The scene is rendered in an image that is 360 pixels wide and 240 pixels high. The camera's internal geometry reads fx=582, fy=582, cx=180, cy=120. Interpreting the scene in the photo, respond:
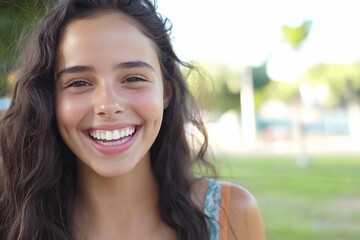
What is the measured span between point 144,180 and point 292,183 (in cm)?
1301

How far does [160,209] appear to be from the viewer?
201cm

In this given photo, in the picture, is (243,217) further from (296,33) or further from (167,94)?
(296,33)

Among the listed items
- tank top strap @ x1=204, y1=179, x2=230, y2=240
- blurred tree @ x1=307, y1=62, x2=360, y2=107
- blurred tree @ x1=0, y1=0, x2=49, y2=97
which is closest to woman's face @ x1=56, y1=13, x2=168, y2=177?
tank top strap @ x1=204, y1=179, x2=230, y2=240

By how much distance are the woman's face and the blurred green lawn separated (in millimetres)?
1064

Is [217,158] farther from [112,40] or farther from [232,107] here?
[232,107]

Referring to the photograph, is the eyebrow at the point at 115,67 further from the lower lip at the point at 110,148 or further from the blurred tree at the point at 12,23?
the blurred tree at the point at 12,23

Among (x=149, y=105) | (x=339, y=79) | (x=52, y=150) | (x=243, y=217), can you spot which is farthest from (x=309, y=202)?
(x=339, y=79)

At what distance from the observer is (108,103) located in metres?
1.66

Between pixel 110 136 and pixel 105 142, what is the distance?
24 millimetres

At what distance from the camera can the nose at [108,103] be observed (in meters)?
1.66

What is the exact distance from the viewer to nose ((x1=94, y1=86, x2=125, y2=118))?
1.66 metres

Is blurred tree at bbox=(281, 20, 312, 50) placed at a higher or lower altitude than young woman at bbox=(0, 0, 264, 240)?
higher

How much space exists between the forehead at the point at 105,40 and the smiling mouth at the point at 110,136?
8.5 inches

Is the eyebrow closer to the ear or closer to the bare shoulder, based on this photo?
the ear
